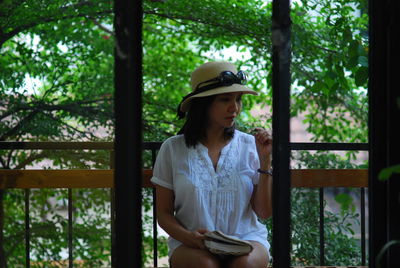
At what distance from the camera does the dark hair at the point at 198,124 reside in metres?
2.08

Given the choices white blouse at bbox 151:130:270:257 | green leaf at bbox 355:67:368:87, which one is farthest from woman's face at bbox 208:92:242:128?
green leaf at bbox 355:67:368:87

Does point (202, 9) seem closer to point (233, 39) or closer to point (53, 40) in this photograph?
point (233, 39)

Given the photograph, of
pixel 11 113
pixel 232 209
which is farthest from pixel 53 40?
pixel 232 209

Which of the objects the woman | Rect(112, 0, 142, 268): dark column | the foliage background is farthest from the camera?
the foliage background

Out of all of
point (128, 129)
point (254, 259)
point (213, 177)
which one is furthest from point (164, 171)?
point (128, 129)

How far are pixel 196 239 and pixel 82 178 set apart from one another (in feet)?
2.86

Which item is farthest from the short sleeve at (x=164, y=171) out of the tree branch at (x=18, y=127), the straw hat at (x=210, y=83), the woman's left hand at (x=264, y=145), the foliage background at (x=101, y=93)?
the tree branch at (x=18, y=127)

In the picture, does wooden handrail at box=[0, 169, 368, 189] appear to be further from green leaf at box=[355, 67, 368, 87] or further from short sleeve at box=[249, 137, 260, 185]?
green leaf at box=[355, 67, 368, 87]

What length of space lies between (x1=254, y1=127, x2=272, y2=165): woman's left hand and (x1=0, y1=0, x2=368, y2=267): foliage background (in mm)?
1729

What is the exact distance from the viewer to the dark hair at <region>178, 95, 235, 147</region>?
2078 mm

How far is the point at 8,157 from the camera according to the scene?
388 centimetres

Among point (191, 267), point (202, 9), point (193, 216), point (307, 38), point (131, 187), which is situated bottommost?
point (191, 267)

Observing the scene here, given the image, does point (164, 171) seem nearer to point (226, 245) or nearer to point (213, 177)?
point (213, 177)

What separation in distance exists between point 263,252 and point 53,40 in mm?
2792
